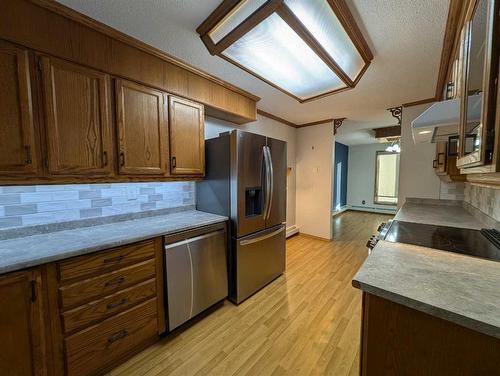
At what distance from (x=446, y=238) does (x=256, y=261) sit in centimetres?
159

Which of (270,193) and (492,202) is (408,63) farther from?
(270,193)

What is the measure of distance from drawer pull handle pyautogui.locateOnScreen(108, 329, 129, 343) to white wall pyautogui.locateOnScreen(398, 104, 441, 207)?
3563mm

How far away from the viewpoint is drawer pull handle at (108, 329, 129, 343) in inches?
53.0

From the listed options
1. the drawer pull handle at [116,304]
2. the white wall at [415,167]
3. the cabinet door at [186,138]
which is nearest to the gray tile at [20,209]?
the drawer pull handle at [116,304]

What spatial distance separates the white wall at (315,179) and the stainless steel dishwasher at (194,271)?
101 inches

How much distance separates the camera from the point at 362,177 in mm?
6688

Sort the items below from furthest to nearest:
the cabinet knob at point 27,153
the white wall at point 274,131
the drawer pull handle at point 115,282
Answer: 1. the white wall at point 274,131
2. the drawer pull handle at point 115,282
3. the cabinet knob at point 27,153

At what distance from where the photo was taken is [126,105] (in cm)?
160

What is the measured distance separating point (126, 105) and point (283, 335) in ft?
7.31

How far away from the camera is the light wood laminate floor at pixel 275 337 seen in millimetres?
1408

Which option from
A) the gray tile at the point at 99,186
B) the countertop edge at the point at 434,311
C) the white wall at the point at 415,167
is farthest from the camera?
the white wall at the point at 415,167

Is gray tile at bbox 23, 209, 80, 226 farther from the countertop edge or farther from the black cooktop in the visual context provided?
the black cooktop

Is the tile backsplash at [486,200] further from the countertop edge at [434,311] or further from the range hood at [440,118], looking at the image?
the countertop edge at [434,311]

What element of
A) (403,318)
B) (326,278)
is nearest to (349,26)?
(403,318)
